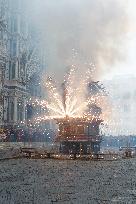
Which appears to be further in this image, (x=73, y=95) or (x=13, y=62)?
(x=73, y=95)

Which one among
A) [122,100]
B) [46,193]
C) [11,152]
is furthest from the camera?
[122,100]

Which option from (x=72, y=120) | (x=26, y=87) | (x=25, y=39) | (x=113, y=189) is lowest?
(x=113, y=189)

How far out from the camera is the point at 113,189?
51.2ft

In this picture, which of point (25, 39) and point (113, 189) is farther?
point (25, 39)

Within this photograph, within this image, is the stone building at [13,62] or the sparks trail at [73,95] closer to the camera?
the stone building at [13,62]

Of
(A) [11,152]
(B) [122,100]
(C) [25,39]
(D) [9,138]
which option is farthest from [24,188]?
(B) [122,100]

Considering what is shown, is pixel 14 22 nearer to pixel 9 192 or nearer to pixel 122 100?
pixel 9 192

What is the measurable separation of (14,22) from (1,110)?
17.5 m

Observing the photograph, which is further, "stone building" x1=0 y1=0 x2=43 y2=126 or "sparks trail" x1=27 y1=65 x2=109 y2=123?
"sparks trail" x1=27 y1=65 x2=109 y2=123

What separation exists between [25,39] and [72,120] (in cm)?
3252

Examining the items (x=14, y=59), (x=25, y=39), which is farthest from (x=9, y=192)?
(x=25, y=39)

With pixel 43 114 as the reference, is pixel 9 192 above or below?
below

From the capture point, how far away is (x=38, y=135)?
63250 mm

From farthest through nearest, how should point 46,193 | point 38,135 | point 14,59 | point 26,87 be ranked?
1. point 26,87
2. point 14,59
3. point 38,135
4. point 46,193
